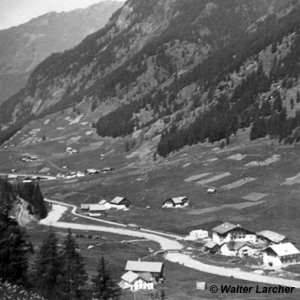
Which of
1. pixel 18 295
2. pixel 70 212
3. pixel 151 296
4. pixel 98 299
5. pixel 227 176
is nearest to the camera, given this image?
A: pixel 18 295

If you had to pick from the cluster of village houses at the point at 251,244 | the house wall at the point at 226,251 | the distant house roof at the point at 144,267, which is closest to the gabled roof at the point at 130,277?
the distant house roof at the point at 144,267

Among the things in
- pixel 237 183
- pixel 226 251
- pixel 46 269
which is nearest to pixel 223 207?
pixel 237 183

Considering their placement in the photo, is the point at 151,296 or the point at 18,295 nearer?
the point at 18,295

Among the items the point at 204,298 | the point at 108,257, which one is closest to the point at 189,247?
the point at 108,257

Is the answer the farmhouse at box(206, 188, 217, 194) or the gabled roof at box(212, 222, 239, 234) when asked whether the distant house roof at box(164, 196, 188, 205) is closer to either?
the farmhouse at box(206, 188, 217, 194)

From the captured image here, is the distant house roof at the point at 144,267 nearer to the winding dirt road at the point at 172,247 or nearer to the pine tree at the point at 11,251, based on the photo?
the winding dirt road at the point at 172,247

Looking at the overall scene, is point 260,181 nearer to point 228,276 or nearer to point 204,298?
point 228,276

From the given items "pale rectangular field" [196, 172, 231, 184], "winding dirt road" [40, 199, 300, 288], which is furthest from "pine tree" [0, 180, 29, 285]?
"pale rectangular field" [196, 172, 231, 184]
